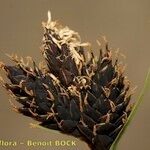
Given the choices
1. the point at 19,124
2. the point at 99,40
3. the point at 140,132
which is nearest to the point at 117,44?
the point at 99,40

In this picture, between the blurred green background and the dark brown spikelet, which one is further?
the blurred green background

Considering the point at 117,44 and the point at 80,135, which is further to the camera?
the point at 117,44

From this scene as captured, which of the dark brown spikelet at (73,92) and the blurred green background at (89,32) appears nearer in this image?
the dark brown spikelet at (73,92)

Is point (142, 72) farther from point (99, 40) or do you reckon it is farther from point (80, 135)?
point (80, 135)
